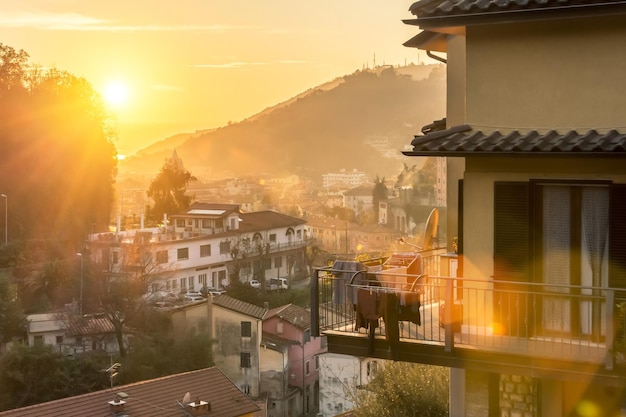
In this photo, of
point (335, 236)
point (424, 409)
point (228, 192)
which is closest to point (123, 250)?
point (424, 409)

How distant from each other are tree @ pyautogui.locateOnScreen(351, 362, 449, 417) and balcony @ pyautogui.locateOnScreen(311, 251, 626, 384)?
36.8ft

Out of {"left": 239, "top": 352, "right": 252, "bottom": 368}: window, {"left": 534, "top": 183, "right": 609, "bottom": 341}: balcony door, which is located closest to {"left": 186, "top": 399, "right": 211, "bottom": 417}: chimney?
{"left": 239, "top": 352, "right": 252, "bottom": 368}: window

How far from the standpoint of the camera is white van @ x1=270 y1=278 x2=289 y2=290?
249 feet

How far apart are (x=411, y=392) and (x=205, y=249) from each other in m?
56.9

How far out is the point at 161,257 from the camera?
220 ft

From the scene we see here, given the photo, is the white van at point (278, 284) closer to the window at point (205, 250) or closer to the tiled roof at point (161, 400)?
the window at point (205, 250)

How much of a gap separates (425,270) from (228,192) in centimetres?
16997

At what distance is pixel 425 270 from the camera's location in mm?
11109

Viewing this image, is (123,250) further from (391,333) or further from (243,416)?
(391,333)

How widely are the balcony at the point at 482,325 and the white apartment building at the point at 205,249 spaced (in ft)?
167

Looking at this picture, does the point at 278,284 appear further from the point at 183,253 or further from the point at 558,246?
the point at 558,246

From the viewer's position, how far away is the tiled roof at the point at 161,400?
30447mm

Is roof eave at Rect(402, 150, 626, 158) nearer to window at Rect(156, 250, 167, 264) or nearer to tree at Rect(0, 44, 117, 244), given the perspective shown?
tree at Rect(0, 44, 117, 244)

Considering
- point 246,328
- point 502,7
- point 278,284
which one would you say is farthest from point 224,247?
point 502,7
